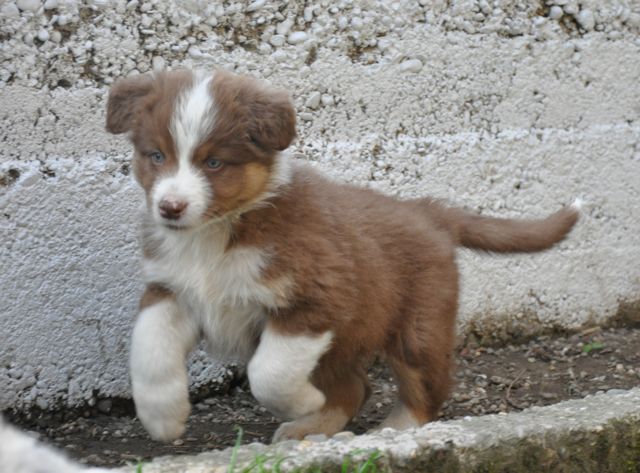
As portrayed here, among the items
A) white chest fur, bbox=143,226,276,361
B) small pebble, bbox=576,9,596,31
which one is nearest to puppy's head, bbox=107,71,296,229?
white chest fur, bbox=143,226,276,361

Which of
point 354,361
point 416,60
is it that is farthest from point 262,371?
point 416,60

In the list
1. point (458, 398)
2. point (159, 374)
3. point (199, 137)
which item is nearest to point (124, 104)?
point (199, 137)

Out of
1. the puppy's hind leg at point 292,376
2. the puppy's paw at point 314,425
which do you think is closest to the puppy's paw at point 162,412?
the puppy's hind leg at point 292,376

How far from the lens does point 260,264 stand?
4.02m

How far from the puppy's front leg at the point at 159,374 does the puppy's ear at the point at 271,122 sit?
748 millimetres

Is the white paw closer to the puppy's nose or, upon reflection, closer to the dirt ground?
the dirt ground

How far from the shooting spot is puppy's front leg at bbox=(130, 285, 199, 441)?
13.2ft

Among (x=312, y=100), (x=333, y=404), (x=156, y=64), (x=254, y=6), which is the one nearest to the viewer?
(x=333, y=404)

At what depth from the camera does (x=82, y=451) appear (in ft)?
14.8

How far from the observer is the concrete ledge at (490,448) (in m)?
3.33

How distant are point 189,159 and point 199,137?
0.27ft

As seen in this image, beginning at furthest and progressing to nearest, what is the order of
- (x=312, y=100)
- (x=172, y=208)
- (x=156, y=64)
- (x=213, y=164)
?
1. (x=312, y=100)
2. (x=156, y=64)
3. (x=213, y=164)
4. (x=172, y=208)

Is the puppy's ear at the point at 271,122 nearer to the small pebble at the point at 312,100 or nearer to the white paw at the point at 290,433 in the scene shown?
the white paw at the point at 290,433

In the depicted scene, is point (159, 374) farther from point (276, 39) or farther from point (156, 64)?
point (276, 39)
